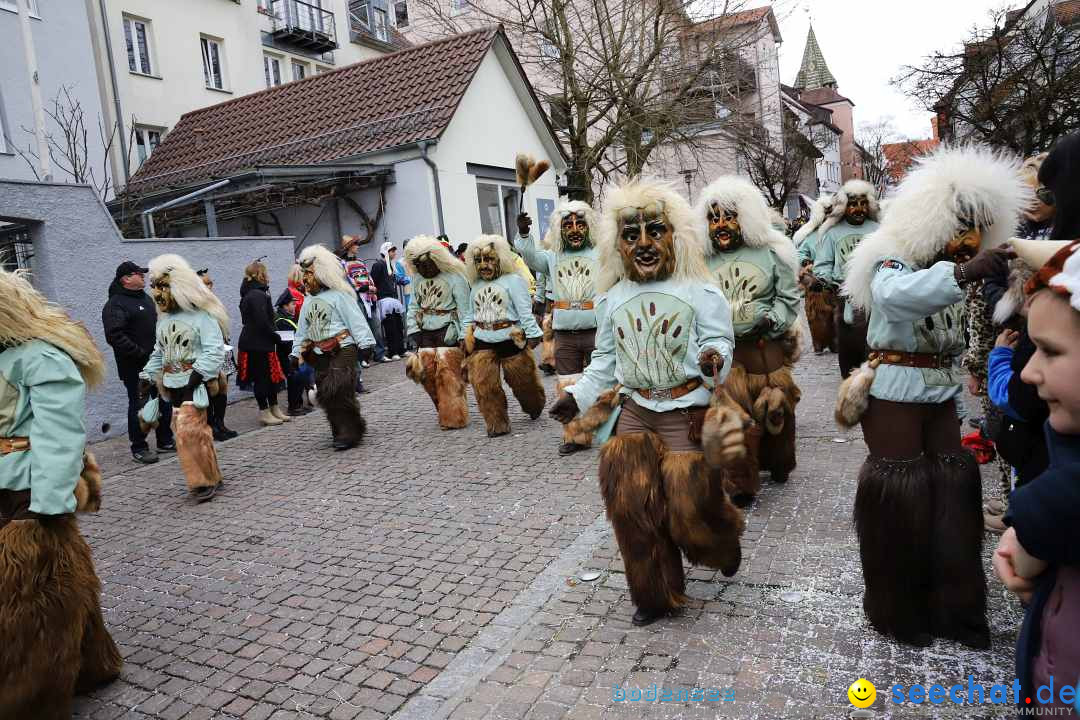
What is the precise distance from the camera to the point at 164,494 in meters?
7.05

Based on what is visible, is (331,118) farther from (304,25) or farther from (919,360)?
(919,360)

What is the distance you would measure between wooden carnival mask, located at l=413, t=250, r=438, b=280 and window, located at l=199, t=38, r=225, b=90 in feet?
59.2

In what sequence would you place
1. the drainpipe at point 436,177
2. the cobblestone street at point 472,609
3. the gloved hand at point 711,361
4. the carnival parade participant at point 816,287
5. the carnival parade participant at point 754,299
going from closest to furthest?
the cobblestone street at point 472,609 → the gloved hand at point 711,361 → the carnival parade participant at point 754,299 → the carnival parade participant at point 816,287 → the drainpipe at point 436,177

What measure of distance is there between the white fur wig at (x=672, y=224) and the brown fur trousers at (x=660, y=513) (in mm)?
846

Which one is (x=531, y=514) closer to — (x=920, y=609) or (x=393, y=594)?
(x=393, y=594)

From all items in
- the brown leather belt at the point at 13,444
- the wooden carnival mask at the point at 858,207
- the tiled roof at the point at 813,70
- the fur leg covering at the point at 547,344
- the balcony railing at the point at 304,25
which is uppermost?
the tiled roof at the point at 813,70

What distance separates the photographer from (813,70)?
80312 mm

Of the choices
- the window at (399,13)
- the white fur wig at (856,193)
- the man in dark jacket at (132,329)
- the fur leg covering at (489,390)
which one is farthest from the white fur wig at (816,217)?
the window at (399,13)

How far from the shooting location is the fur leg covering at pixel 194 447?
21.5 feet

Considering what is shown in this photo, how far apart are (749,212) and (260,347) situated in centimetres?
650

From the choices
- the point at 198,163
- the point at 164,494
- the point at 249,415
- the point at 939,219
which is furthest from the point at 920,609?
the point at 198,163

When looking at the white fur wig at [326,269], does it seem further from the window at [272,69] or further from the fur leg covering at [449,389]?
the window at [272,69]

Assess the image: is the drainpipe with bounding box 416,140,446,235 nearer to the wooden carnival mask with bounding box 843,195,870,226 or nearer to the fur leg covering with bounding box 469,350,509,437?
the fur leg covering with bounding box 469,350,509,437

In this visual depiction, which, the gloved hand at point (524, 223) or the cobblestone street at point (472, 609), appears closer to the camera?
the cobblestone street at point (472, 609)
